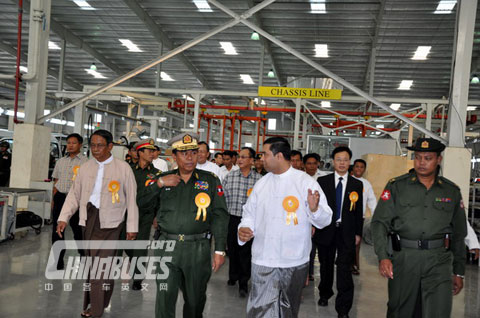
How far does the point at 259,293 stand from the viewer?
315 cm

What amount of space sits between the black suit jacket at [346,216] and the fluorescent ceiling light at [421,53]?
11403 mm

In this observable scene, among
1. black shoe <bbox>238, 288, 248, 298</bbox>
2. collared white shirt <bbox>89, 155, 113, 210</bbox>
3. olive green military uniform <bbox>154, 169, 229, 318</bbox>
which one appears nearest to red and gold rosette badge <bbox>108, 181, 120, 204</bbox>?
collared white shirt <bbox>89, 155, 113, 210</bbox>

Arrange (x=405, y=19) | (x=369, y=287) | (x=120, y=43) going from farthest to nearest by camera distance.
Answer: (x=120, y=43)
(x=405, y=19)
(x=369, y=287)

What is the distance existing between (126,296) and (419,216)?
3.42 m

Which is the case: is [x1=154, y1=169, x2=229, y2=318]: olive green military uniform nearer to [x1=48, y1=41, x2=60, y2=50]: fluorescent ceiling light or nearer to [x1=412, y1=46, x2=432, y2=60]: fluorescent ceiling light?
[x1=412, y1=46, x2=432, y2=60]: fluorescent ceiling light

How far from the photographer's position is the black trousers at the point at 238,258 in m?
5.59

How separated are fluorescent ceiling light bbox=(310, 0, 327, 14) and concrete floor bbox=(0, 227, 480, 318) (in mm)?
7534

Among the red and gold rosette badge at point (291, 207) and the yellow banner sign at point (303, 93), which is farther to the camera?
the yellow banner sign at point (303, 93)

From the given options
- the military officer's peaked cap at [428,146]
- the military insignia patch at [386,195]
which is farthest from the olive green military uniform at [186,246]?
the military officer's peaked cap at [428,146]

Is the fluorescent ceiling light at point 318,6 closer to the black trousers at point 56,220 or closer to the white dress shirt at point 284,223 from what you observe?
the black trousers at point 56,220

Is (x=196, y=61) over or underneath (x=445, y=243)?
over

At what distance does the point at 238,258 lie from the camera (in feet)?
19.1

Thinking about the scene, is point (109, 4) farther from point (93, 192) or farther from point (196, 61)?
point (93, 192)

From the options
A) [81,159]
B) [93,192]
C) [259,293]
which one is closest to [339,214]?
[259,293]
